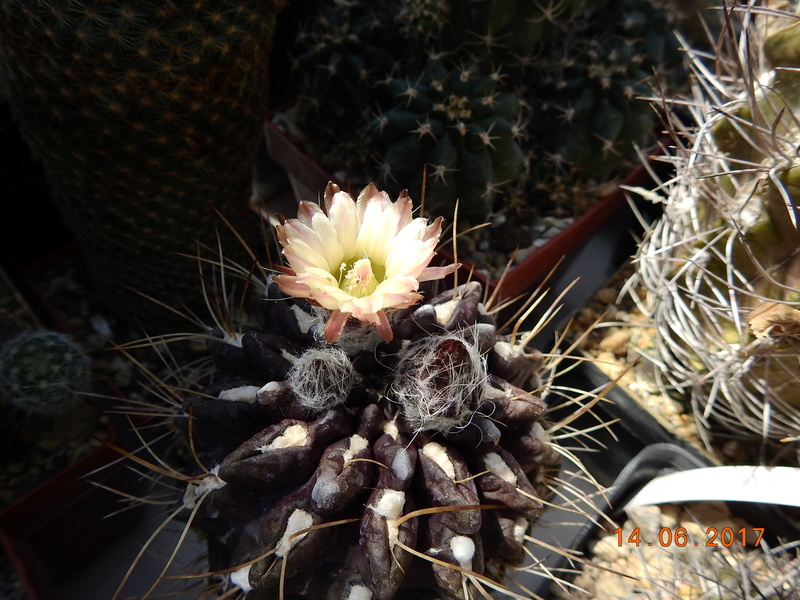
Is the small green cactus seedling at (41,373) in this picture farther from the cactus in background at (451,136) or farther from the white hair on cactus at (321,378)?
the cactus in background at (451,136)

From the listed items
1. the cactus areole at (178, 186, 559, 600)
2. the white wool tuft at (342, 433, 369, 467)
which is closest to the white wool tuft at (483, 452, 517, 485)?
the cactus areole at (178, 186, 559, 600)

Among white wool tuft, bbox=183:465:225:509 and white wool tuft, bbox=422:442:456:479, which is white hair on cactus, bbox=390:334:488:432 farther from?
white wool tuft, bbox=183:465:225:509

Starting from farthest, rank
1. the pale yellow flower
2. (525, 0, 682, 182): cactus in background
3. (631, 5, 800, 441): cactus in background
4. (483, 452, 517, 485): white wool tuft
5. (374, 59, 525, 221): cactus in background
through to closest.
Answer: (525, 0, 682, 182): cactus in background < (374, 59, 525, 221): cactus in background < (631, 5, 800, 441): cactus in background < (483, 452, 517, 485): white wool tuft < the pale yellow flower

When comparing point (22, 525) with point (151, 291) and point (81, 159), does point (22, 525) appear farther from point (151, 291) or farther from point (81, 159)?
point (81, 159)

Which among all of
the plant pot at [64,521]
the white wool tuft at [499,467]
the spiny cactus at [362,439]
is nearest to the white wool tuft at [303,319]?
the spiny cactus at [362,439]

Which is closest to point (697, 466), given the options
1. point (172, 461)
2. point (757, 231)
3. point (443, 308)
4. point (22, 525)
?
point (757, 231)

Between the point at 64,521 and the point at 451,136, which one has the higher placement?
the point at 451,136

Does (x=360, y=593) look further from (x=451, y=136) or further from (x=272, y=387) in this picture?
(x=451, y=136)
